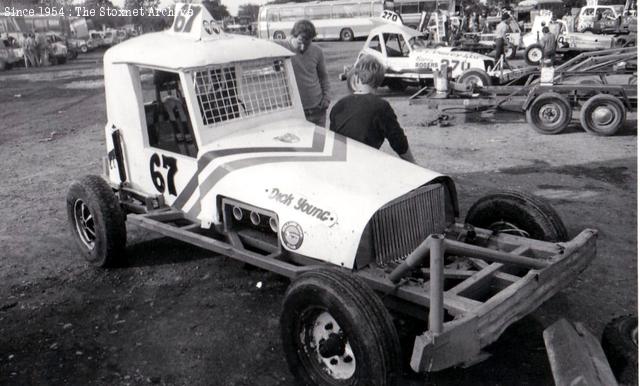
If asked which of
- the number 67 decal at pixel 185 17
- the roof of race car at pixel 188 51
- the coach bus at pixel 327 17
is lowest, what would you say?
the roof of race car at pixel 188 51

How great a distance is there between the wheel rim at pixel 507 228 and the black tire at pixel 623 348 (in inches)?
37.4

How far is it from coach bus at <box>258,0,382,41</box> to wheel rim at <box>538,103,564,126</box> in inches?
1178

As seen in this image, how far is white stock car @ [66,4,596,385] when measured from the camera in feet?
10.2

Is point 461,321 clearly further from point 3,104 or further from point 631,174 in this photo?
point 3,104

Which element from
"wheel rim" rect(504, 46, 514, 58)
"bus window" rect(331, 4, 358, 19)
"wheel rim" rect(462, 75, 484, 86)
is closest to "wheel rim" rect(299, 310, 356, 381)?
"wheel rim" rect(462, 75, 484, 86)

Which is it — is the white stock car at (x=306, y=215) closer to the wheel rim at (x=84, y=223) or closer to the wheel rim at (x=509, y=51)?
the wheel rim at (x=84, y=223)

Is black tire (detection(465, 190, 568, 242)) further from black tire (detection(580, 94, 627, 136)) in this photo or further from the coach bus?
the coach bus

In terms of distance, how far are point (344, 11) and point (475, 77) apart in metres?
28.0

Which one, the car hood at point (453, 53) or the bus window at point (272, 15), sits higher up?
the bus window at point (272, 15)

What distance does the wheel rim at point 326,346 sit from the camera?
3267 millimetres

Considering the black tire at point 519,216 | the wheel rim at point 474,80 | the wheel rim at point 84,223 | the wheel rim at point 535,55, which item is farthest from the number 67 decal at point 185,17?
the wheel rim at point 535,55

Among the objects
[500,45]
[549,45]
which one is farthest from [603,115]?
[500,45]

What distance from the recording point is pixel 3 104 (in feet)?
52.0

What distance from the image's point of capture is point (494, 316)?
314 centimetres
